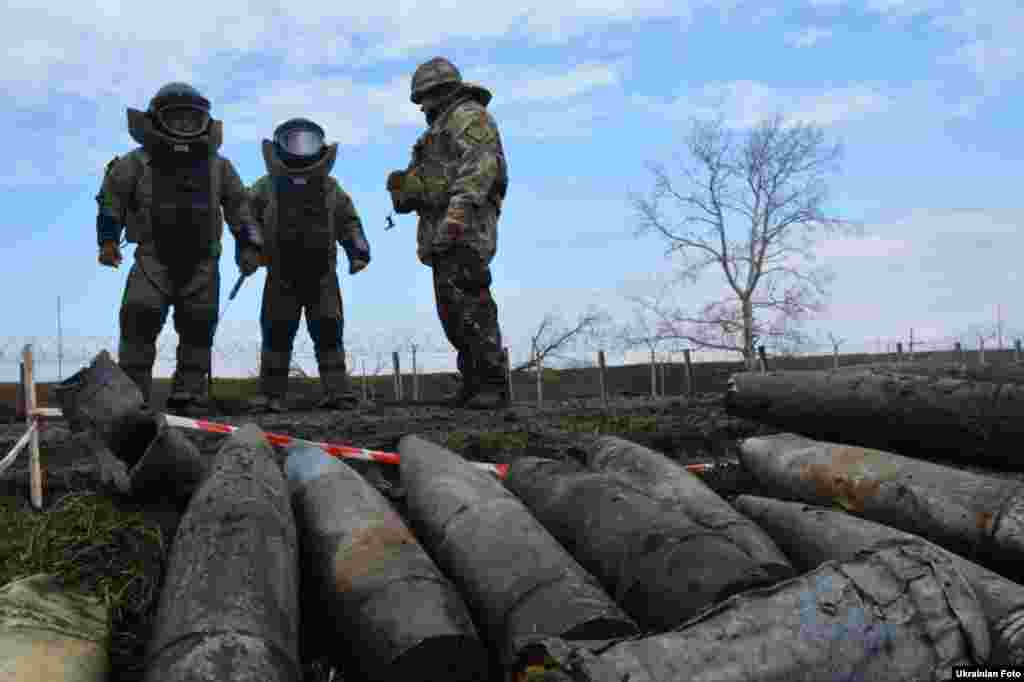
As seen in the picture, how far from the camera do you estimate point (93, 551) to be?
390cm

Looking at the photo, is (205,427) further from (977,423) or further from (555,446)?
(977,423)

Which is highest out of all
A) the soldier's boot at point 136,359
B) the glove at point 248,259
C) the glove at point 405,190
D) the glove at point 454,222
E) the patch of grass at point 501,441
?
the glove at point 405,190

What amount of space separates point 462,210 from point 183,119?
238 centimetres

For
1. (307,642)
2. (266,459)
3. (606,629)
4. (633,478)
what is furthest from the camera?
(633,478)

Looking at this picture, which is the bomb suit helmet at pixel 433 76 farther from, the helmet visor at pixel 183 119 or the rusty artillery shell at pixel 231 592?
the rusty artillery shell at pixel 231 592

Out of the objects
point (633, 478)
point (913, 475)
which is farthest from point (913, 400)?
point (633, 478)

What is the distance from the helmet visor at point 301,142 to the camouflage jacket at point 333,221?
0.99ft

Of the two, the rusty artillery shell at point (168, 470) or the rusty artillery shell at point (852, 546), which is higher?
the rusty artillery shell at point (168, 470)

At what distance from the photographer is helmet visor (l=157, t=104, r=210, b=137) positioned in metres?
7.48

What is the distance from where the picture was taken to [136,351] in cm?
747

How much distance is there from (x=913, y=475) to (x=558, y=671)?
113 inches

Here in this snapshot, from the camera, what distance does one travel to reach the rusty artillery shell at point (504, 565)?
3033 millimetres

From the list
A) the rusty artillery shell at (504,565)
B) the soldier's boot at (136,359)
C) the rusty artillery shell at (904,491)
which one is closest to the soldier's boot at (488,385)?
the soldier's boot at (136,359)

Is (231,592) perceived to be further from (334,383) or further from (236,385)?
(236,385)
